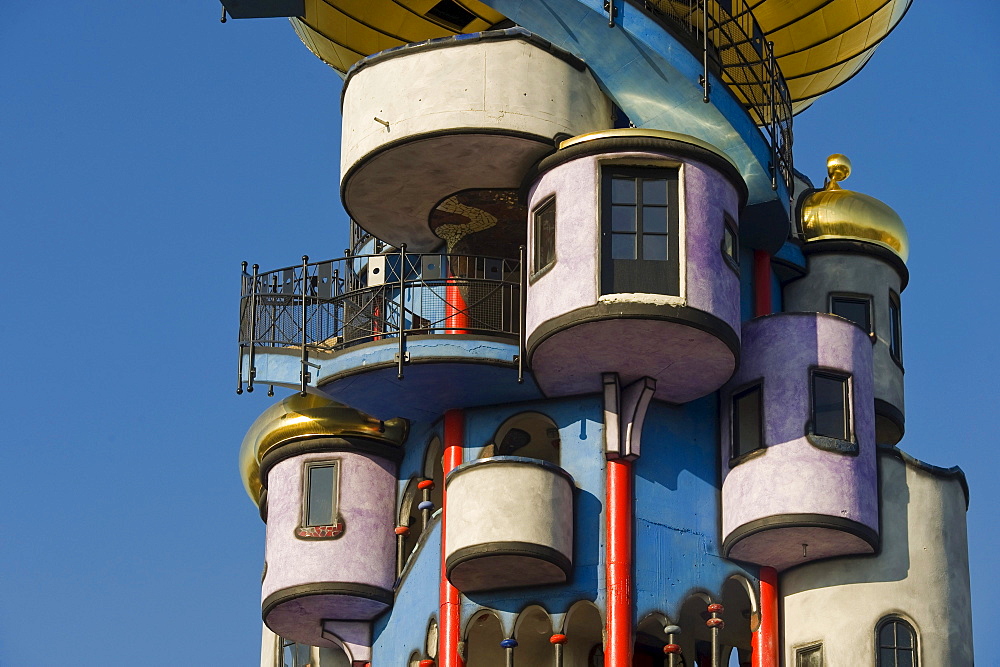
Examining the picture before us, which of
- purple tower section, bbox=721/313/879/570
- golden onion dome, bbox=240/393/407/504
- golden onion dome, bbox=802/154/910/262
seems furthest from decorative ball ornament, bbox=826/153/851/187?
golden onion dome, bbox=240/393/407/504

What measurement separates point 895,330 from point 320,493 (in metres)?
9.85

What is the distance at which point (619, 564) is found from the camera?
Result: 31.2 meters

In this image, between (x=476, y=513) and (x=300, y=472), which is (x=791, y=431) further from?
(x=300, y=472)

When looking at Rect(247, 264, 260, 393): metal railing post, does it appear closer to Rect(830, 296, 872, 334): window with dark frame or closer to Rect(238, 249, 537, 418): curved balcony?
Rect(238, 249, 537, 418): curved balcony

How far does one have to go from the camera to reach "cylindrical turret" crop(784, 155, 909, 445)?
35.8 meters

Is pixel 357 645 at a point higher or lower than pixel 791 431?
lower

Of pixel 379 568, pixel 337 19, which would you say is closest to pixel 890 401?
pixel 379 568

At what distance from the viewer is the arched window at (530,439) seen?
3441cm

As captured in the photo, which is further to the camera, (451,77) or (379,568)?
(379,568)

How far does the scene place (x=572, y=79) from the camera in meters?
32.8

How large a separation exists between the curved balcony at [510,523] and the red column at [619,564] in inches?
23.2

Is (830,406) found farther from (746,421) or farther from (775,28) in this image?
(775,28)

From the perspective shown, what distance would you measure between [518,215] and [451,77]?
2.75 meters

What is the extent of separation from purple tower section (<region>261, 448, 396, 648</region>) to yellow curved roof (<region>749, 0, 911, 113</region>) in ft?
37.2
